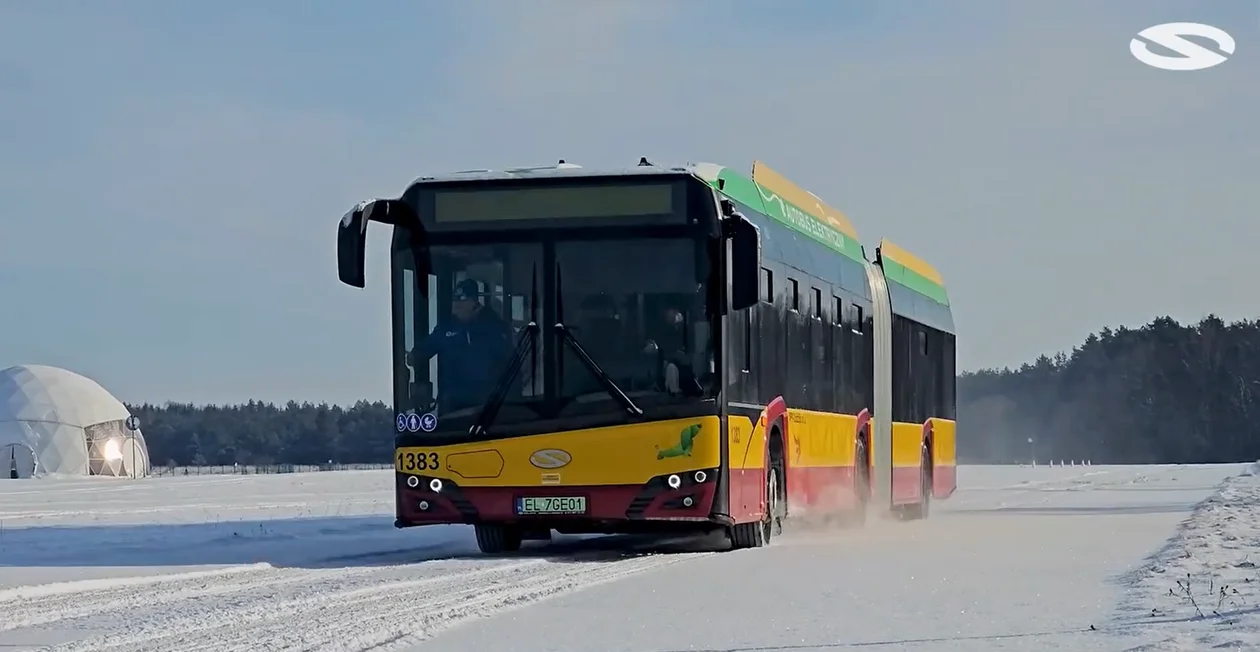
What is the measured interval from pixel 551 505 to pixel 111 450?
81773mm

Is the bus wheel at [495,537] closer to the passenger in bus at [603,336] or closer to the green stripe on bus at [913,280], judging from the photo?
the passenger in bus at [603,336]

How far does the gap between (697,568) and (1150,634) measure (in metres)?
5.52

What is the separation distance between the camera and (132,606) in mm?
11367

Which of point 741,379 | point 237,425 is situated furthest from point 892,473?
point 237,425

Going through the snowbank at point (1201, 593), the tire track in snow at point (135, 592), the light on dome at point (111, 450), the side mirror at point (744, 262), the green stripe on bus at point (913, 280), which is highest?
the green stripe on bus at point (913, 280)

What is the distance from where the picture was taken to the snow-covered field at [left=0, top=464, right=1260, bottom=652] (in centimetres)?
912

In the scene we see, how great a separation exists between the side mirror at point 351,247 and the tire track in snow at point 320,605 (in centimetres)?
246

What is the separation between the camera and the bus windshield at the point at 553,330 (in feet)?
52.5

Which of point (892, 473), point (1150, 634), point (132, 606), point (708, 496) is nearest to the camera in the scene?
point (1150, 634)

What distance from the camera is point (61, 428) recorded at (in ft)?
297

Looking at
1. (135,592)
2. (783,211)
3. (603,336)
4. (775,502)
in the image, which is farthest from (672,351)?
(135,592)

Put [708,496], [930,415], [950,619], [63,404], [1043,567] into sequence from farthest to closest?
[63,404] → [930,415] → [708,496] → [1043,567] → [950,619]

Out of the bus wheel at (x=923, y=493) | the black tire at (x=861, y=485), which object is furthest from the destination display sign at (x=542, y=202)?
the bus wheel at (x=923, y=493)

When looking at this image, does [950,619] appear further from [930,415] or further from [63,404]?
[63,404]
